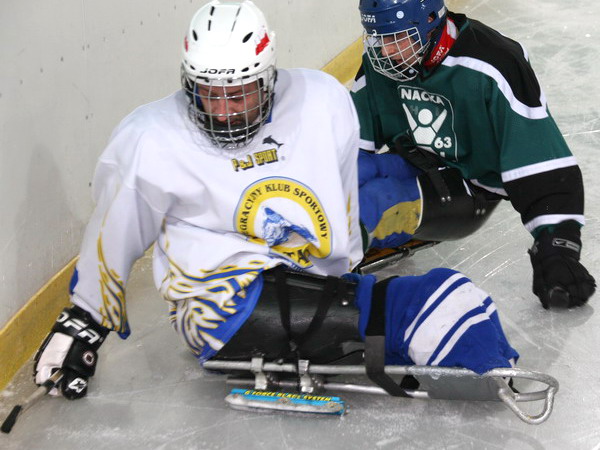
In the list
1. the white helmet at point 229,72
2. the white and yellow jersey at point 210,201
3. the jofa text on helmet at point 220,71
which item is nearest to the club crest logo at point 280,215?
the white and yellow jersey at point 210,201

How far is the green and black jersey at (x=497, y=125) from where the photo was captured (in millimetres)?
2373

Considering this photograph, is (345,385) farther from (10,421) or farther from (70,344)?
(10,421)

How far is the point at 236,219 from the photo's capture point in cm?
201

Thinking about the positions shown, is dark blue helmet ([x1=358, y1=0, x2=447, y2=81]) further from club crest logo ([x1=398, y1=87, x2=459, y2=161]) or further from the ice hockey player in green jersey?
club crest logo ([x1=398, y1=87, x2=459, y2=161])

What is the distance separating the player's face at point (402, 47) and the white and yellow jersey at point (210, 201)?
383 millimetres

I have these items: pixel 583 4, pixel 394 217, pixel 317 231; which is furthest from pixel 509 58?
pixel 583 4

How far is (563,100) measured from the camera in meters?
3.84

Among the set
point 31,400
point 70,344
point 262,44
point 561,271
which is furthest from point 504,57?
point 31,400

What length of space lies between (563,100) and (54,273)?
7.33 ft

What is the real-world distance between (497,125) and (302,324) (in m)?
0.77

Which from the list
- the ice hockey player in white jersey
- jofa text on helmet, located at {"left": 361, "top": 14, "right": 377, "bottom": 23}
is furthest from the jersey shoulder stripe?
the ice hockey player in white jersey

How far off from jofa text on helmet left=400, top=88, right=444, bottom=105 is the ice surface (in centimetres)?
47

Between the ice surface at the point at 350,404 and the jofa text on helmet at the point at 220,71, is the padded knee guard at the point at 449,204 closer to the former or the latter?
the ice surface at the point at 350,404

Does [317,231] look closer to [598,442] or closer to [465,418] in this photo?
[465,418]
